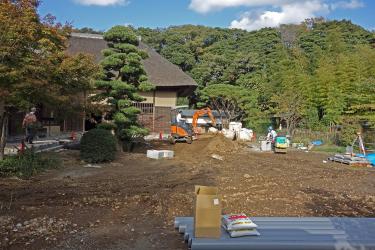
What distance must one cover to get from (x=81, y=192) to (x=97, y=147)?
422 centimetres

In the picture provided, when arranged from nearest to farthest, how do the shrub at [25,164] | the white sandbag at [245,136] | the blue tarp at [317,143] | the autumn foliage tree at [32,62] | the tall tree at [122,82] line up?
the autumn foliage tree at [32,62] → the shrub at [25,164] → the tall tree at [122,82] → the blue tarp at [317,143] → the white sandbag at [245,136]

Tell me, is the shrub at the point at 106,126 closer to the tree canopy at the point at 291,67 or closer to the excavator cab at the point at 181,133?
the excavator cab at the point at 181,133

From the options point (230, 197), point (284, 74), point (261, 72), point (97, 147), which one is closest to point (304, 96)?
point (284, 74)

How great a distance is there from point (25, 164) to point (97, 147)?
8.28ft

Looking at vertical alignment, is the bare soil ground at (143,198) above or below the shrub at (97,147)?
below

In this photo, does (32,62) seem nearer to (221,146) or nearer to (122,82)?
(122,82)

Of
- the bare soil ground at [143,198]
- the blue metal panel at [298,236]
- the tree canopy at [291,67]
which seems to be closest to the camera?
the blue metal panel at [298,236]

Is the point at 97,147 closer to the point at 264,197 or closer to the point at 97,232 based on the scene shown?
the point at 264,197

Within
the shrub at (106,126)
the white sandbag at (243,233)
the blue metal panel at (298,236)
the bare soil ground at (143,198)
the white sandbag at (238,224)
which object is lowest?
the bare soil ground at (143,198)

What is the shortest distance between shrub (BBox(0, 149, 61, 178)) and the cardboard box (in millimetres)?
6063

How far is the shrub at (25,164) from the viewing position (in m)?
9.25

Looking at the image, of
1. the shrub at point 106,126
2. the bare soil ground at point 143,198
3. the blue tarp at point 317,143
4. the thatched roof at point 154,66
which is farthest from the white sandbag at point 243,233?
the thatched roof at point 154,66

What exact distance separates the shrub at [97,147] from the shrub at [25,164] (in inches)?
43.5

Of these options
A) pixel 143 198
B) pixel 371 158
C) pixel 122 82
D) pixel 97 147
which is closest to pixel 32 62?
pixel 97 147
